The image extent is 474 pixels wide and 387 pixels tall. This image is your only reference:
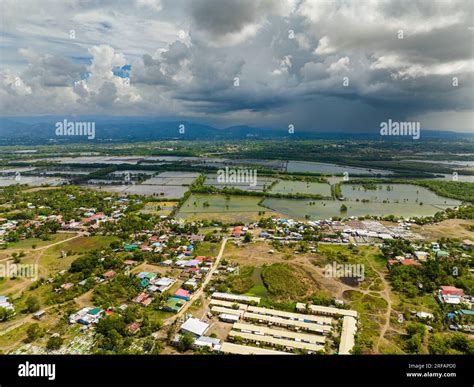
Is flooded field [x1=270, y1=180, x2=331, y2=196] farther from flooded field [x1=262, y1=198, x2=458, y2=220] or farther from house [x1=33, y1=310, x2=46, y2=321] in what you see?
house [x1=33, y1=310, x2=46, y2=321]

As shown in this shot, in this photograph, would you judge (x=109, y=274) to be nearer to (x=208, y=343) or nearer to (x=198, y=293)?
(x=198, y=293)

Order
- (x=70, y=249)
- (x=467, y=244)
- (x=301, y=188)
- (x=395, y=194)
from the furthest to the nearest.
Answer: (x=301, y=188), (x=395, y=194), (x=467, y=244), (x=70, y=249)

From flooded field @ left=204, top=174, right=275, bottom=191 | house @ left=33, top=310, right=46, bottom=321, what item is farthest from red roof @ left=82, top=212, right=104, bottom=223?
flooded field @ left=204, top=174, right=275, bottom=191

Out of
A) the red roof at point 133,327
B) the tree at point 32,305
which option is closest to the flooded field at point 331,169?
the red roof at point 133,327

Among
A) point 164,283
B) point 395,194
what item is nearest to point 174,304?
point 164,283

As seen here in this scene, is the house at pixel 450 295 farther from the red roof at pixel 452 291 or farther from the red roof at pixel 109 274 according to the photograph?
the red roof at pixel 109 274

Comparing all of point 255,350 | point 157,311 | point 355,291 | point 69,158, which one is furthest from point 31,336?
point 69,158
